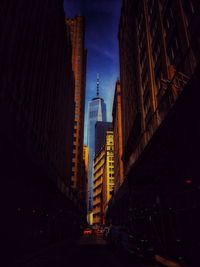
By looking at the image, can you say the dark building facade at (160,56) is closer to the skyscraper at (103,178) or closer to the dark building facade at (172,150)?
the dark building facade at (172,150)

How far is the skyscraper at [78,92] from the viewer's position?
92.5 metres

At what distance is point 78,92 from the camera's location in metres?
110

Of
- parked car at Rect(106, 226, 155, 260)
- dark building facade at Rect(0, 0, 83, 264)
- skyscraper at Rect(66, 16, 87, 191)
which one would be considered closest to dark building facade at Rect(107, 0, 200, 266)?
parked car at Rect(106, 226, 155, 260)

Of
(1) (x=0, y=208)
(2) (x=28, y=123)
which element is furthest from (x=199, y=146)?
(2) (x=28, y=123)

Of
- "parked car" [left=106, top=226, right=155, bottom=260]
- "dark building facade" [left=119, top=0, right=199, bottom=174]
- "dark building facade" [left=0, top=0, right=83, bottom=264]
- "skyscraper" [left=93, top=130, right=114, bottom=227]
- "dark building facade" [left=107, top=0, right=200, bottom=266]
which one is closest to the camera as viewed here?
"dark building facade" [left=107, top=0, right=200, bottom=266]

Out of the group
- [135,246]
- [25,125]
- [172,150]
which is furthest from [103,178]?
[172,150]

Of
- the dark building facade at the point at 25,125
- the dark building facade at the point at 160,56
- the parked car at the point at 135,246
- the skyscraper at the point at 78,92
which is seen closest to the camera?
the parked car at the point at 135,246

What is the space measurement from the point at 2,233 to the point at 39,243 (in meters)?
9.01

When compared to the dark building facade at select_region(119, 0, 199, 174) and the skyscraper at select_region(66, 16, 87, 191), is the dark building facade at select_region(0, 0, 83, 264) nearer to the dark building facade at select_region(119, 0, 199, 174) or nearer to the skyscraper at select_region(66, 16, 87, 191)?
the dark building facade at select_region(119, 0, 199, 174)

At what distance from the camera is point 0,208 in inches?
607

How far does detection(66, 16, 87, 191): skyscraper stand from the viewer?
303 ft

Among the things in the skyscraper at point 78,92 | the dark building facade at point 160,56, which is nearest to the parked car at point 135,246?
the dark building facade at point 160,56

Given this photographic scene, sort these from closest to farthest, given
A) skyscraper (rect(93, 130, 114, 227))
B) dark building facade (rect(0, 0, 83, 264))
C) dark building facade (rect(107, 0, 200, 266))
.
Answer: dark building facade (rect(107, 0, 200, 266)), dark building facade (rect(0, 0, 83, 264)), skyscraper (rect(93, 130, 114, 227))

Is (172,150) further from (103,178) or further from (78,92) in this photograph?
(103,178)
